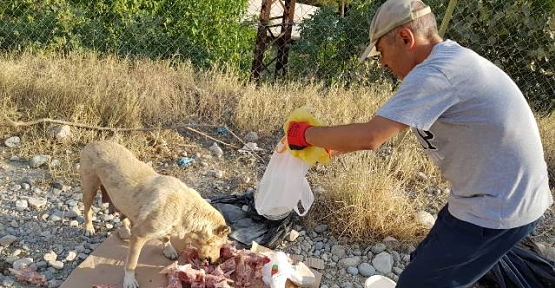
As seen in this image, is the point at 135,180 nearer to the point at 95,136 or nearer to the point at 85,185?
the point at 85,185

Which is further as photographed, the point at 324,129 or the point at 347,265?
the point at 347,265

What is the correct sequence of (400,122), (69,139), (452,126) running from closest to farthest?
(400,122) < (452,126) < (69,139)

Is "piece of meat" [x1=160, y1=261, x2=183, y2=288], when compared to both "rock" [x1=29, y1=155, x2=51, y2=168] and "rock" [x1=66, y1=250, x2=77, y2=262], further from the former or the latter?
"rock" [x1=29, y1=155, x2=51, y2=168]

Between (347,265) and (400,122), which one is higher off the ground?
(400,122)

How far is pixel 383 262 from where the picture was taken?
4707 millimetres

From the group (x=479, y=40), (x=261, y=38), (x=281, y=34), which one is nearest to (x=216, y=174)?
(x=261, y=38)

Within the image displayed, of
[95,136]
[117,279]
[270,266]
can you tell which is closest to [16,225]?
[117,279]

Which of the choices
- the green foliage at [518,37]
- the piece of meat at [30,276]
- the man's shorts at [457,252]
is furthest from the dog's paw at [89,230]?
the green foliage at [518,37]

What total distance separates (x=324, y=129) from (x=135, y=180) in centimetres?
192

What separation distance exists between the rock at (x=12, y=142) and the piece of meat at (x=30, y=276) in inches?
88.8

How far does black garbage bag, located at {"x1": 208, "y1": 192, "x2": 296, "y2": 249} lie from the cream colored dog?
55 centimetres

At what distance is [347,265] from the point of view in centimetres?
473

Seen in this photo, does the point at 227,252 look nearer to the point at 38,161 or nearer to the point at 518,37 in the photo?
the point at 38,161

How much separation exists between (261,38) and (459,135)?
259 inches
